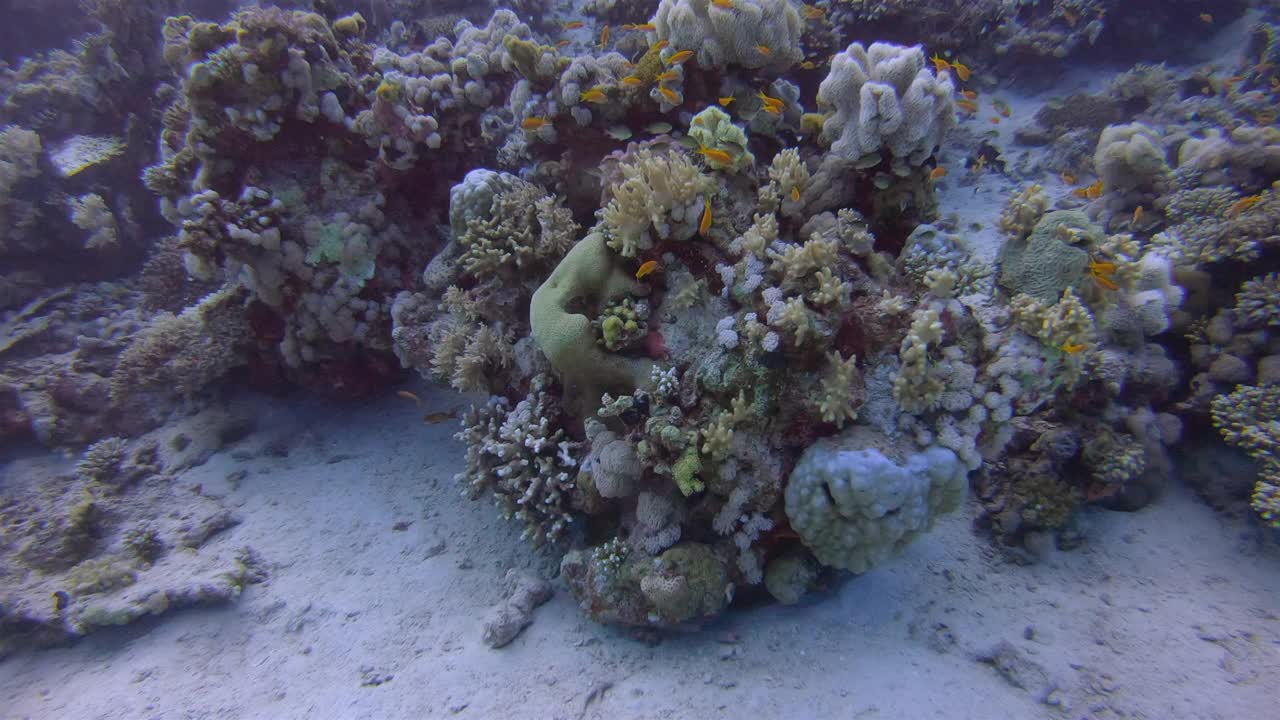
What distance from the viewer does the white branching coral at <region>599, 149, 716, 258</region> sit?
404 cm

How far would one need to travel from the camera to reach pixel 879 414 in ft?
12.4

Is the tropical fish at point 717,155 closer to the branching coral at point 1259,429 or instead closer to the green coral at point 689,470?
the green coral at point 689,470

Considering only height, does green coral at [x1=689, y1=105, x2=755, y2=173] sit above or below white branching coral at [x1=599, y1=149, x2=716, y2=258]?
above

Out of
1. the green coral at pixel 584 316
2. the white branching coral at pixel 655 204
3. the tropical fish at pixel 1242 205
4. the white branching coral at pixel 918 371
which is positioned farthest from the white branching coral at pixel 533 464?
the tropical fish at pixel 1242 205

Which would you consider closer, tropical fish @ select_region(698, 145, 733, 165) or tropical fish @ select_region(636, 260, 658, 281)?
tropical fish @ select_region(636, 260, 658, 281)

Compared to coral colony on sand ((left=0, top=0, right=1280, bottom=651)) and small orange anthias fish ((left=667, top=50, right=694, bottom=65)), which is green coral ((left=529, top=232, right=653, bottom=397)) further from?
small orange anthias fish ((left=667, top=50, right=694, bottom=65))

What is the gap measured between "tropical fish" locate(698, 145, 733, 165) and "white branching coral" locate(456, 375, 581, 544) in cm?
255

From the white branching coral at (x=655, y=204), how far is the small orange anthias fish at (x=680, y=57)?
1294 mm

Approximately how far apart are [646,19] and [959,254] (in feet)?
26.1

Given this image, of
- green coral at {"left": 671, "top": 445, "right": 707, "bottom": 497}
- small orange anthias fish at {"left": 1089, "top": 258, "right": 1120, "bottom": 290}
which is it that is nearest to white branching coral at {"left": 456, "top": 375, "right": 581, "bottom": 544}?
green coral at {"left": 671, "top": 445, "right": 707, "bottom": 497}

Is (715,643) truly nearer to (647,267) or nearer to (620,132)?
(647,267)

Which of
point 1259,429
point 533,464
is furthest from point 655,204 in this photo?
point 1259,429

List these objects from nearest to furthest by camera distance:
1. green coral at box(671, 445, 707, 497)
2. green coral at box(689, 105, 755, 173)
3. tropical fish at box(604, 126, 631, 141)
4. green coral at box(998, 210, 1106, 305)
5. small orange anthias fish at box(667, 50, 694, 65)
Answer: green coral at box(671, 445, 707, 497) < green coral at box(998, 210, 1106, 305) < green coral at box(689, 105, 755, 173) < small orange anthias fish at box(667, 50, 694, 65) < tropical fish at box(604, 126, 631, 141)

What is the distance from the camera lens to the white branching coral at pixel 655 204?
404cm
